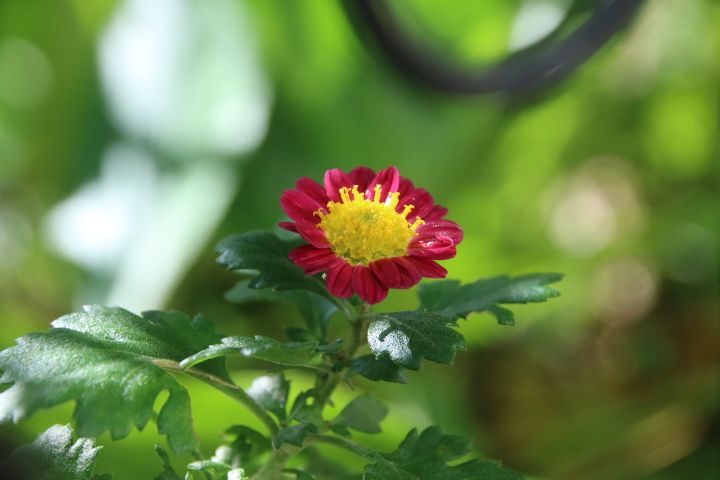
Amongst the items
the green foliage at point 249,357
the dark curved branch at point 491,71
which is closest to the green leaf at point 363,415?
the green foliage at point 249,357

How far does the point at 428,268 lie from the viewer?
0.99 feet

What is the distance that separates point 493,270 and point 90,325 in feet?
2.66

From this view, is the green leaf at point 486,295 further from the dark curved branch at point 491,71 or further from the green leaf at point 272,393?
the dark curved branch at point 491,71

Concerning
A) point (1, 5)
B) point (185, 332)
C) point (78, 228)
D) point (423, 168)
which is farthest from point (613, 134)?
point (185, 332)

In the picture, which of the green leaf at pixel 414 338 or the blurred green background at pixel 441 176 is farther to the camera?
the blurred green background at pixel 441 176

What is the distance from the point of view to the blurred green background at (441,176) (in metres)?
0.97

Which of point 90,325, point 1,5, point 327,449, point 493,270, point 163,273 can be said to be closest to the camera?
point 90,325

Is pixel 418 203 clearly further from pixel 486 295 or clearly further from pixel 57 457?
pixel 57 457

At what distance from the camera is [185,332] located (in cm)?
30

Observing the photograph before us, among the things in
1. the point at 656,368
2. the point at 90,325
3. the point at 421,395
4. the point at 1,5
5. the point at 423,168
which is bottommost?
the point at 90,325

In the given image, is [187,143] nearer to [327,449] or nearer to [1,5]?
[1,5]

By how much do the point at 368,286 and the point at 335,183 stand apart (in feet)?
0.19

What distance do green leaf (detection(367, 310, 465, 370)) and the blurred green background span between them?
66cm

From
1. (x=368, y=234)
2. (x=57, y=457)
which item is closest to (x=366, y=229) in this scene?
(x=368, y=234)
